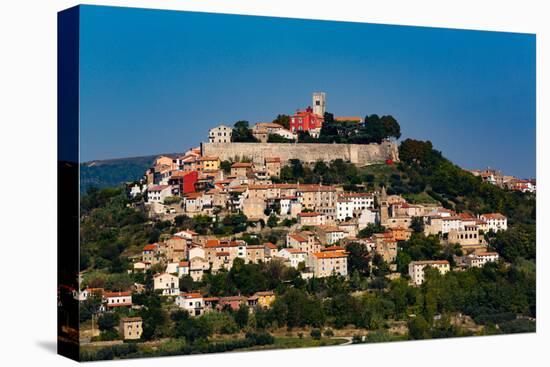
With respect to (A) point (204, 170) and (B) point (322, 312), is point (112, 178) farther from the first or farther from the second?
(B) point (322, 312)

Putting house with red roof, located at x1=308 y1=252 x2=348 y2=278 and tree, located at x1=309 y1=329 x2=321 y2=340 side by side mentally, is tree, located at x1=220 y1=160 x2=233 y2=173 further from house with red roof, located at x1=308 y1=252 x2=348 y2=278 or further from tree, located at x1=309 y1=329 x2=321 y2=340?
tree, located at x1=309 y1=329 x2=321 y2=340

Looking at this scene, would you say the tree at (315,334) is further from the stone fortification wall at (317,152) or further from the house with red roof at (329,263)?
the stone fortification wall at (317,152)

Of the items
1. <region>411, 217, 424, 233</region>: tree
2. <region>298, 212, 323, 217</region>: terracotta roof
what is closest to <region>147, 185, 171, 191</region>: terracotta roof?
<region>298, 212, 323, 217</region>: terracotta roof

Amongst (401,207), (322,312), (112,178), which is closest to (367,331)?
(322,312)

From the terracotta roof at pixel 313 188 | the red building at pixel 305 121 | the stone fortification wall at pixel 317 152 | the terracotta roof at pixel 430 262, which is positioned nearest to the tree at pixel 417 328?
the terracotta roof at pixel 430 262

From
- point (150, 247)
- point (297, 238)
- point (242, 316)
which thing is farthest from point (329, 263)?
point (150, 247)

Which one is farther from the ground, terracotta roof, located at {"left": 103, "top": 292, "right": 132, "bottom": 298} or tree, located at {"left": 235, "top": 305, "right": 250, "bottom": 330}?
terracotta roof, located at {"left": 103, "top": 292, "right": 132, "bottom": 298}
